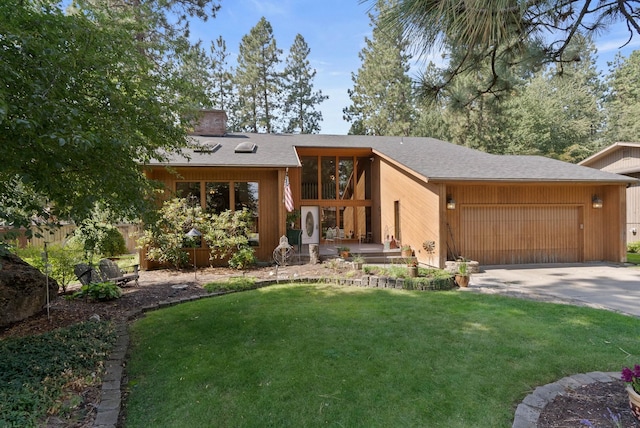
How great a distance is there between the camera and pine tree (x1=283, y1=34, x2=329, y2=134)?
2719cm

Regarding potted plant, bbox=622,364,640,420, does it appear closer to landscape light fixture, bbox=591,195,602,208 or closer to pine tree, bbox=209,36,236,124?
landscape light fixture, bbox=591,195,602,208

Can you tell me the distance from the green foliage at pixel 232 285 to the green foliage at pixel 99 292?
1.67 m

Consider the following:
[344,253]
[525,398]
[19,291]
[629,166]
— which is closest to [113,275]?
[19,291]

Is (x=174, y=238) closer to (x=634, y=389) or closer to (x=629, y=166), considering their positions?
(x=634, y=389)

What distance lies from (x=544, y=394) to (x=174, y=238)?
8729 mm

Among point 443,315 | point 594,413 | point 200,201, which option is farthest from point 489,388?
point 200,201

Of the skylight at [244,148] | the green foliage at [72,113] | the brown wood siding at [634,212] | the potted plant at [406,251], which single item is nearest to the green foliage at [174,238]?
the skylight at [244,148]

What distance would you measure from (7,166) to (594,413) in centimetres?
515

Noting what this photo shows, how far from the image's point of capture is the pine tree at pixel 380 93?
959 inches

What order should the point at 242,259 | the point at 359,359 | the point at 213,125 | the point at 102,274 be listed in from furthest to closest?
the point at 213,125
the point at 242,259
the point at 102,274
the point at 359,359

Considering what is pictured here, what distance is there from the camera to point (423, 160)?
10.8 meters

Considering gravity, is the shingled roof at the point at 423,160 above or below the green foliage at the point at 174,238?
above

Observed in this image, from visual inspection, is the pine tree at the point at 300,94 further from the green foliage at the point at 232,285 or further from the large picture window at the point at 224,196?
the green foliage at the point at 232,285

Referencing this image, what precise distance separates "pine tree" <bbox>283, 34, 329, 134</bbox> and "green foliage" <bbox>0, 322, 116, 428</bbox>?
25.3 metres
